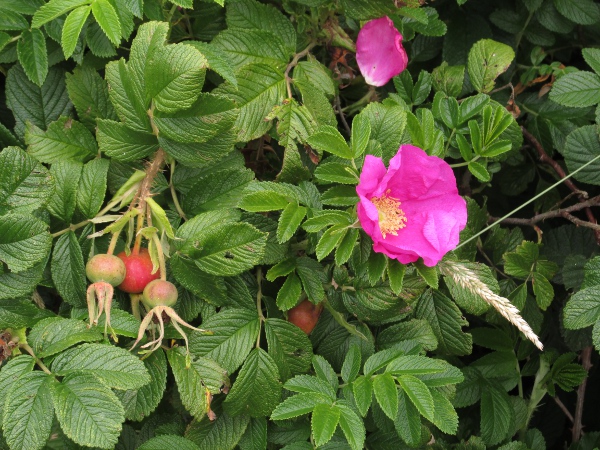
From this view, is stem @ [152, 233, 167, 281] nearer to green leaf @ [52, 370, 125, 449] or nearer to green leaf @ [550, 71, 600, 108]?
green leaf @ [52, 370, 125, 449]

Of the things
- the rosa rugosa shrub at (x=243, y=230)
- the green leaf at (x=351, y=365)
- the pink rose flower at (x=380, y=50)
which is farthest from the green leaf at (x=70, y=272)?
the pink rose flower at (x=380, y=50)

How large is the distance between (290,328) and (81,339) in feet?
1.22

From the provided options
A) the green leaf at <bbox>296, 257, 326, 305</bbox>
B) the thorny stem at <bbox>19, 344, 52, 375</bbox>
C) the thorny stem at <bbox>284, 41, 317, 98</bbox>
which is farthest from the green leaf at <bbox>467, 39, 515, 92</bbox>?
the thorny stem at <bbox>19, 344, 52, 375</bbox>

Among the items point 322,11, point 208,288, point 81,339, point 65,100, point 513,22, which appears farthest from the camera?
point 513,22

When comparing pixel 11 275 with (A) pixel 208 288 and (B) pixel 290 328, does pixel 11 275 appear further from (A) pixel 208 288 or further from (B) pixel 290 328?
(B) pixel 290 328

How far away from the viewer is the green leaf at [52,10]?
1126 mm

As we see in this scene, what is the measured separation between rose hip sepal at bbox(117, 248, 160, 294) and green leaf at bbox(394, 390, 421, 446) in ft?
1.57

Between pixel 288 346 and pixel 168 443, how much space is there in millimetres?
259

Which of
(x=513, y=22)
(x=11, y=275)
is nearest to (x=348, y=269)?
(x=11, y=275)

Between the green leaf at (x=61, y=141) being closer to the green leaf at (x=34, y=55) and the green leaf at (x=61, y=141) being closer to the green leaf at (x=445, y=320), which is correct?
the green leaf at (x=34, y=55)

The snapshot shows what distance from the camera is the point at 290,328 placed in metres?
1.29

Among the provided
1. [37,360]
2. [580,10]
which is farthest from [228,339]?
[580,10]

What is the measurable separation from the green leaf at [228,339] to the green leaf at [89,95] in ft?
1.38

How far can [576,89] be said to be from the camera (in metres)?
1.57
